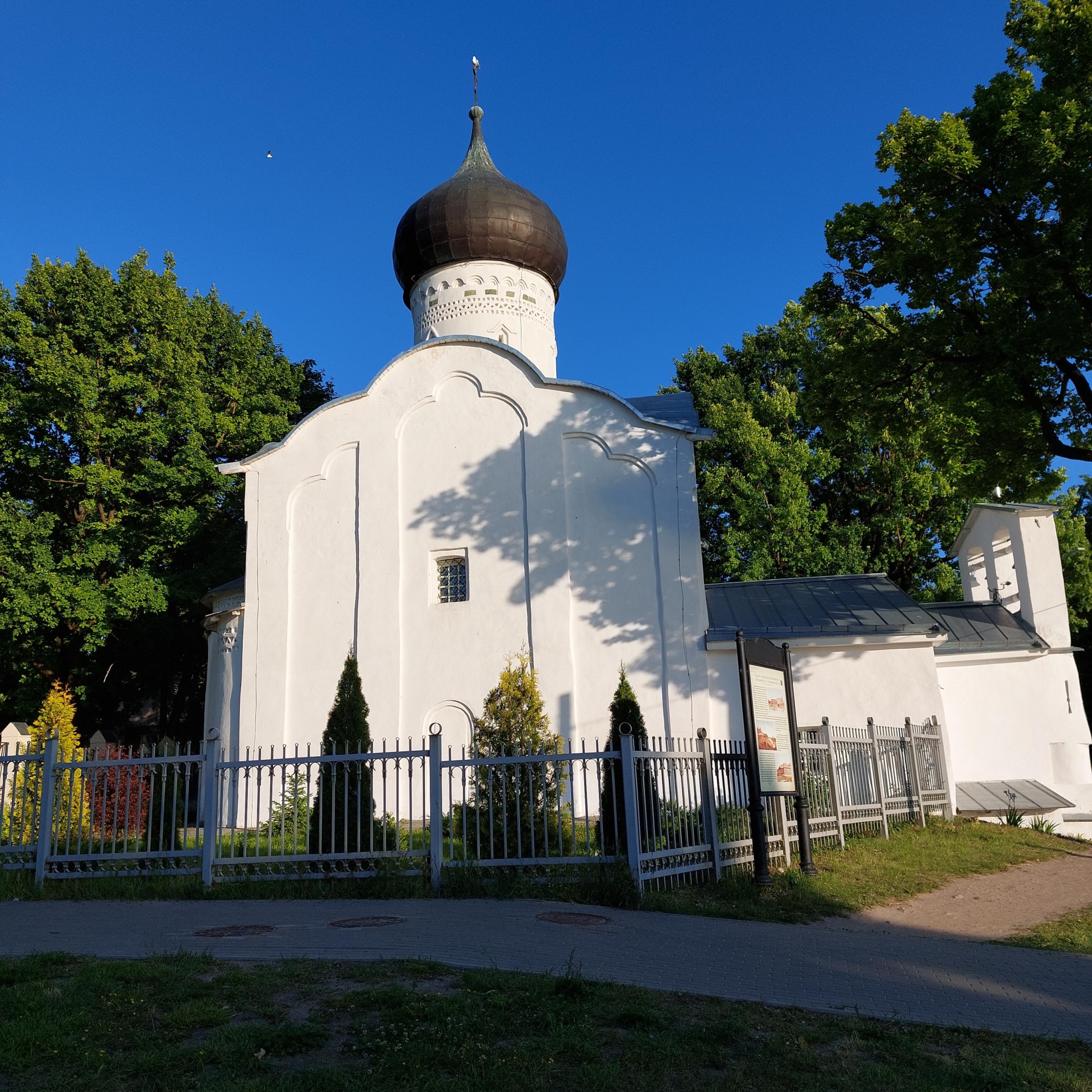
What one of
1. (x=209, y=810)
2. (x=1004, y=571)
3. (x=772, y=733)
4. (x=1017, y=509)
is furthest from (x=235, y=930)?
(x=1004, y=571)

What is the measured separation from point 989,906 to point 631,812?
12.3ft

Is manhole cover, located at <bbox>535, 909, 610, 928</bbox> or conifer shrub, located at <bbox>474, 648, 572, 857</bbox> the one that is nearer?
manhole cover, located at <bbox>535, 909, 610, 928</bbox>

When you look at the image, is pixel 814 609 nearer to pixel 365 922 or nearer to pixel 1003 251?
pixel 1003 251

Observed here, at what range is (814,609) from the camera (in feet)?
56.5

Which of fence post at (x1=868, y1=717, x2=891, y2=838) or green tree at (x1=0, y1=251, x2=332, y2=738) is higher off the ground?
green tree at (x1=0, y1=251, x2=332, y2=738)

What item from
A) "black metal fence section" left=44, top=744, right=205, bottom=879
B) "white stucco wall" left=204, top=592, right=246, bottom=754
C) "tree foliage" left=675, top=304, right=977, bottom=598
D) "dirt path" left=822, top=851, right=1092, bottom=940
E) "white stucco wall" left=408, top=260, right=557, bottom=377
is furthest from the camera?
"tree foliage" left=675, top=304, right=977, bottom=598

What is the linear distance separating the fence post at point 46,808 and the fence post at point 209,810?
171cm

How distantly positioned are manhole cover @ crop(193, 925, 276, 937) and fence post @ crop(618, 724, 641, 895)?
314cm

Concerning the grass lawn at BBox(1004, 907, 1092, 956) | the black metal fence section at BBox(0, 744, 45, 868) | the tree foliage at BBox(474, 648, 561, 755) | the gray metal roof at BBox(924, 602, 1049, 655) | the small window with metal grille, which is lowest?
the grass lawn at BBox(1004, 907, 1092, 956)

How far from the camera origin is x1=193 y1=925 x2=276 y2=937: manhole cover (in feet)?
22.7

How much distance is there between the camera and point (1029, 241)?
12.9 metres

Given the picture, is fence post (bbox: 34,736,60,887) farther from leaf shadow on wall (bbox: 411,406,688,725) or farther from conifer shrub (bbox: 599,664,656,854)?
leaf shadow on wall (bbox: 411,406,688,725)

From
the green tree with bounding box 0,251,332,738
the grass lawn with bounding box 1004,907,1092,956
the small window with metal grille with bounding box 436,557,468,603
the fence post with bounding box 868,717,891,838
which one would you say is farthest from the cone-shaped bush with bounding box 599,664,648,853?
the green tree with bounding box 0,251,332,738

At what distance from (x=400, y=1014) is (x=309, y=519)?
549 inches
